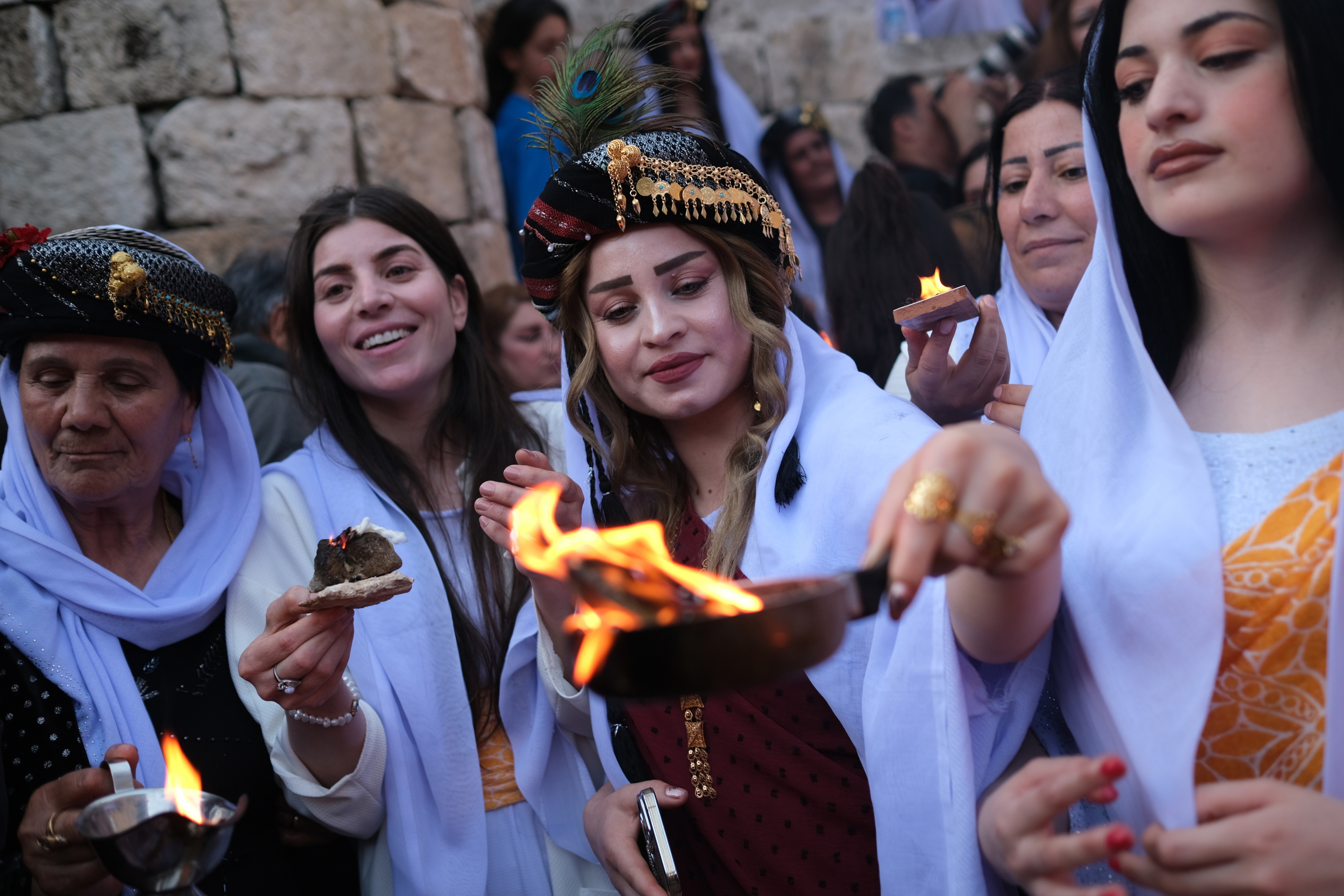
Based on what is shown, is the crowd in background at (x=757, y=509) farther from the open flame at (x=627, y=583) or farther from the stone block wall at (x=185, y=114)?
the stone block wall at (x=185, y=114)

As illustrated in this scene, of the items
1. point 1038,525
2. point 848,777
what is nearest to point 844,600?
point 1038,525

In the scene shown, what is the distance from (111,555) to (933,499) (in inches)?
93.3

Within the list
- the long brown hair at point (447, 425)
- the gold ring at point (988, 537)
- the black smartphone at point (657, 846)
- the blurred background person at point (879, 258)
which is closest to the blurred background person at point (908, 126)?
the blurred background person at point (879, 258)

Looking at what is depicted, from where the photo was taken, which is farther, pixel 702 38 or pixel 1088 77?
pixel 702 38

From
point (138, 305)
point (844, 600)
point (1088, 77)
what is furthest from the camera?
point (138, 305)

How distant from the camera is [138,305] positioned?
2.55m

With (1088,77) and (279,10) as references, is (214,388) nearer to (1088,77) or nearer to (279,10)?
(1088,77)

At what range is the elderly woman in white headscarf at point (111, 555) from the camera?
2404 millimetres

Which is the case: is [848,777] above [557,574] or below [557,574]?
below

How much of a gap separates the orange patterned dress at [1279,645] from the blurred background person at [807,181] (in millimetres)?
4753

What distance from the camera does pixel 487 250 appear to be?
5.53 metres

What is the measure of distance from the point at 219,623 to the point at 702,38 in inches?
205

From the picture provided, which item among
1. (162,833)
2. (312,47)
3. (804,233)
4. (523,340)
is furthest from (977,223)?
(162,833)

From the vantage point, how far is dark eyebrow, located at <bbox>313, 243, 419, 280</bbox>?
120 inches
